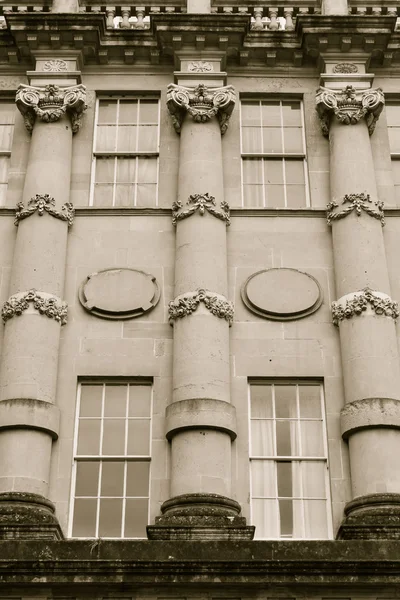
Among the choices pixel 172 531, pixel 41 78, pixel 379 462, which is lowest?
pixel 172 531

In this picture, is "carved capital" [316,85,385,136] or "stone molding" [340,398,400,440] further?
"carved capital" [316,85,385,136]

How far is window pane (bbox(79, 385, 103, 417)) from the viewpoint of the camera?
17234 mm

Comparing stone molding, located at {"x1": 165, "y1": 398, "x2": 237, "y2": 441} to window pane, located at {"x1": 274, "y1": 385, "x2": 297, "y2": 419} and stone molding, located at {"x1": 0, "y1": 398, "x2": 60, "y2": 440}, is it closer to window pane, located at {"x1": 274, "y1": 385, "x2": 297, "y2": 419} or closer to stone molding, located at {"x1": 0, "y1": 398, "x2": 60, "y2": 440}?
window pane, located at {"x1": 274, "y1": 385, "x2": 297, "y2": 419}

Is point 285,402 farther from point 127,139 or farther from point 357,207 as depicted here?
point 127,139

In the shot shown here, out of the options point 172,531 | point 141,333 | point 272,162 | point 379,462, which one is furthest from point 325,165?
point 172,531

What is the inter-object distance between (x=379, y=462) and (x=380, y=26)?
371 inches

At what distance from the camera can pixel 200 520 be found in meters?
15.4

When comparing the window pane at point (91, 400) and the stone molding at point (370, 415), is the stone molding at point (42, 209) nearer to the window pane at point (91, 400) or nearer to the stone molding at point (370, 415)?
the window pane at point (91, 400)

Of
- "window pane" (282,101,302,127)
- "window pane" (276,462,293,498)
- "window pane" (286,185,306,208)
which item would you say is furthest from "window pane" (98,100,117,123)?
"window pane" (276,462,293,498)

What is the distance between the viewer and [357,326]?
1748 cm

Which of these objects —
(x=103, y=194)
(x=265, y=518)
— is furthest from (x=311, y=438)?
(x=103, y=194)

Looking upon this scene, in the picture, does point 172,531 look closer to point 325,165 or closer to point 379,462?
point 379,462

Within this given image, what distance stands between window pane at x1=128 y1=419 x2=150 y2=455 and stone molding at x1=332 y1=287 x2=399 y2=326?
3767 millimetres

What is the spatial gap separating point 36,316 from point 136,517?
3.83m
